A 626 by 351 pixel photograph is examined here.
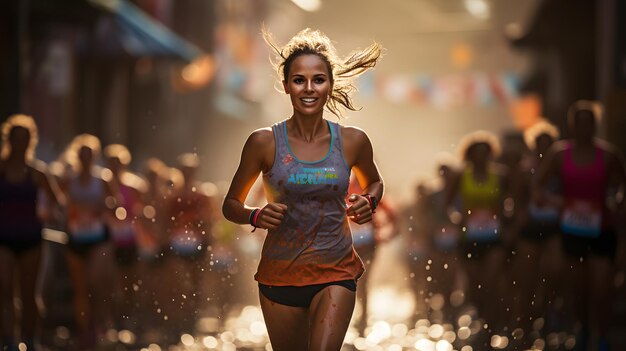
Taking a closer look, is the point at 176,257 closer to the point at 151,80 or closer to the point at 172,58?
the point at 172,58

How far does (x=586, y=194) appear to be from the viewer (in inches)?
423

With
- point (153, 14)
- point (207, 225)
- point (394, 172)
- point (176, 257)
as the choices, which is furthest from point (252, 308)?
point (394, 172)

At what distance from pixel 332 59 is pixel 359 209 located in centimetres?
66

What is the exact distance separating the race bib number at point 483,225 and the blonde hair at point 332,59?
714cm

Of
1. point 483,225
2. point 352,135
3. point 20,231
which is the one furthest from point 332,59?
point 483,225

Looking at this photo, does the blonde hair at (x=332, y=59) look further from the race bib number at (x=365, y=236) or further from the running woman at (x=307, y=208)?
the race bib number at (x=365, y=236)

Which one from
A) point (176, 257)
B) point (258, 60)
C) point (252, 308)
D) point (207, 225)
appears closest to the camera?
point (176, 257)

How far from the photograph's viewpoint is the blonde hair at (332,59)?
595 cm

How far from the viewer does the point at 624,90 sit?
61.3 feet

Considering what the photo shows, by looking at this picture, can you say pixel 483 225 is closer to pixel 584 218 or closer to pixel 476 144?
pixel 476 144

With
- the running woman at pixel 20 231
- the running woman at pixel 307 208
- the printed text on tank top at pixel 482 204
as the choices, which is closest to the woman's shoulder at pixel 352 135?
the running woman at pixel 307 208

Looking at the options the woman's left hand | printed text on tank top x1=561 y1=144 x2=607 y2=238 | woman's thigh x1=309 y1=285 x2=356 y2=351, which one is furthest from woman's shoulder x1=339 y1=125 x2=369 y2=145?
printed text on tank top x1=561 y1=144 x2=607 y2=238

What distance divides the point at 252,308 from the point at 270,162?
11028mm

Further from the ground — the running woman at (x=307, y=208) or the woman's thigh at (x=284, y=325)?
the running woman at (x=307, y=208)
